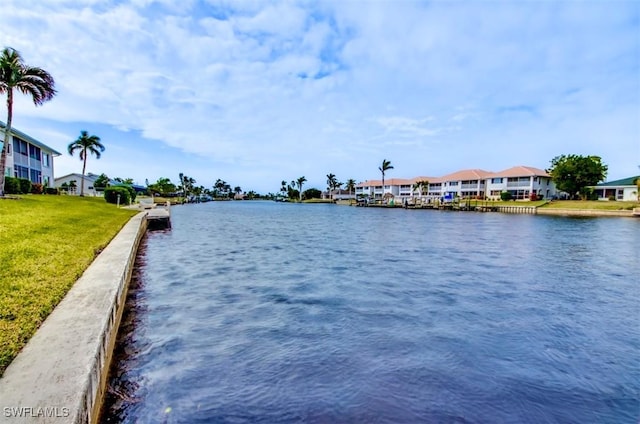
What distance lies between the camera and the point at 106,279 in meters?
7.65

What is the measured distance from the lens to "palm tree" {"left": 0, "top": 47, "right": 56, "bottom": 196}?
22.6m

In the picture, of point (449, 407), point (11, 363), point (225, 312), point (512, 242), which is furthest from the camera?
point (512, 242)

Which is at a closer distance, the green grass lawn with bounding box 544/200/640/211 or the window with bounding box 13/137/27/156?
the window with bounding box 13/137/27/156

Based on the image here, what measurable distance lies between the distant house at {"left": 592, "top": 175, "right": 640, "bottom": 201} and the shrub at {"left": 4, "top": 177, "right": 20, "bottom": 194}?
94.3 m

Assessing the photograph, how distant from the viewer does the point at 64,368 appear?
12.6 feet

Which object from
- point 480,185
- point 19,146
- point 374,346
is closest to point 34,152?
point 19,146

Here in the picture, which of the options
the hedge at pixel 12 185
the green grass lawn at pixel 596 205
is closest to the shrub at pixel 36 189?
the hedge at pixel 12 185

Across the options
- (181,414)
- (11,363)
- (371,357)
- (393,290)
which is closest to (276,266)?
(393,290)

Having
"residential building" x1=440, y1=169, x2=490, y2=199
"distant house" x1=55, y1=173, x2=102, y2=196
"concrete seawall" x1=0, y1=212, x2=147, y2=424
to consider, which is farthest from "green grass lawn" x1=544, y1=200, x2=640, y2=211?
"distant house" x1=55, y1=173, x2=102, y2=196

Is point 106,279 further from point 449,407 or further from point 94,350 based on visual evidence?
point 449,407

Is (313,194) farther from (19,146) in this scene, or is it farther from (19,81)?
(19,81)

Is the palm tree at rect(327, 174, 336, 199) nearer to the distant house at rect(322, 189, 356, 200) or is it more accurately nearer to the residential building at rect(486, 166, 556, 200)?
the distant house at rect(322, 189, 356, 200)

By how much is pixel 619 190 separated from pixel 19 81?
324 ft

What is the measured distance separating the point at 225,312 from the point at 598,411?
724 cm
